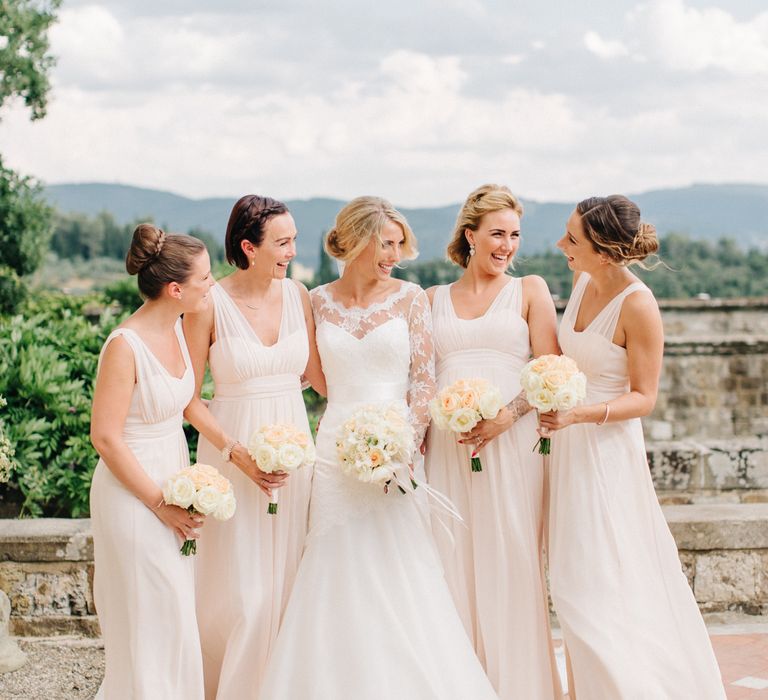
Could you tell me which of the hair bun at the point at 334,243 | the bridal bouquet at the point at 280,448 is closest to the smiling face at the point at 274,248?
the hair bun at the point at 334,243

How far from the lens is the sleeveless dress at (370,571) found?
13.7ft

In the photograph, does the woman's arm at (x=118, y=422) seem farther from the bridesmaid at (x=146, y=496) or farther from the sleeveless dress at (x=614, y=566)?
the sleeveless dress at (x=614, y=566)

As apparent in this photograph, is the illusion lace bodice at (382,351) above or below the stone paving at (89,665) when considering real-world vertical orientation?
above

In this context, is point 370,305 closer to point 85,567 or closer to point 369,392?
point 369,392

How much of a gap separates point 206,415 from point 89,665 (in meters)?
1.88

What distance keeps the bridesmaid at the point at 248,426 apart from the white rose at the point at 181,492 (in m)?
0.52

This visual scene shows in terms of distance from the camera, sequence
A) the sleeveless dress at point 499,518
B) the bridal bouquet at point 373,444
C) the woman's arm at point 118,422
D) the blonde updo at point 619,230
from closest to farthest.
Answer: the woman's arm at point 118,422, the bridal bouquet at point 373,444, the blonde updo at point 619,230, the sleeveless dress at point 499,518

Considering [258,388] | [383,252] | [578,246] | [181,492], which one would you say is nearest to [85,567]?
[258,388]

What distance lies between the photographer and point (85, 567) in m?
5.52

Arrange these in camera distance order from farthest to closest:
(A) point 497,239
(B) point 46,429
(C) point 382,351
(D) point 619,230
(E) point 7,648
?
1. (B) point 46,429
2. (E) point 7,648
3. (A) point 497,239
4. (C) point 382,351
5. (D) point 619,230

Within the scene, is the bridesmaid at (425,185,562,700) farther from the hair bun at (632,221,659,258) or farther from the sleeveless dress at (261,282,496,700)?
the hair bun at (632,221,659,258)

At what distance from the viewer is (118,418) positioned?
12.4 ft

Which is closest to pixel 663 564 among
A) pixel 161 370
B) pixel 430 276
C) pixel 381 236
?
pixel 381 236

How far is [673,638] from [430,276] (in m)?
36.7
